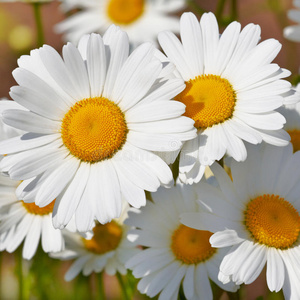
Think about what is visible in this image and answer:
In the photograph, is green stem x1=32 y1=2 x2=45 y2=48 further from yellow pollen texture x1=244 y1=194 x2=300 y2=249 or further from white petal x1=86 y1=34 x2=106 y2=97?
yellow pollen texture x1=244 y1=194 x2=300 y2=249

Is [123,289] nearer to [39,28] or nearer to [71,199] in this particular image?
[71,199]

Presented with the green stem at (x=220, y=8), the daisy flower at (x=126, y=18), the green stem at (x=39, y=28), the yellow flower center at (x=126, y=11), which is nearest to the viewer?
the green stem at (x=220, y=8)

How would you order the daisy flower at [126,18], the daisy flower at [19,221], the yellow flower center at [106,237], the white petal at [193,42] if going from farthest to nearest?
the daisy flower at [126,18] < the yellow flower center at [106,237] < the daisy flower at [19,221] < the white petal at [193,42]

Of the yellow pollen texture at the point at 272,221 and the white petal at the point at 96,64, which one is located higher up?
the white petal at the point at 96,64

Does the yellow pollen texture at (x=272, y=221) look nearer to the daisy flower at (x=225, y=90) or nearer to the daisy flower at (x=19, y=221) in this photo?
the daisy flower at (x=225, y=90)

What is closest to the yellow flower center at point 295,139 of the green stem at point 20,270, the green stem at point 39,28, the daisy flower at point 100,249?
the daisy flower at point 100,249

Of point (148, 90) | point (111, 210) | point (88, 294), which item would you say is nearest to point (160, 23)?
point (88, 294)

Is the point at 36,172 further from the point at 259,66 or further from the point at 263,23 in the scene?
the point at 263,23

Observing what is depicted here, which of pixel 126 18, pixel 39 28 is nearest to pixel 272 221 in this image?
pixel 39 28
